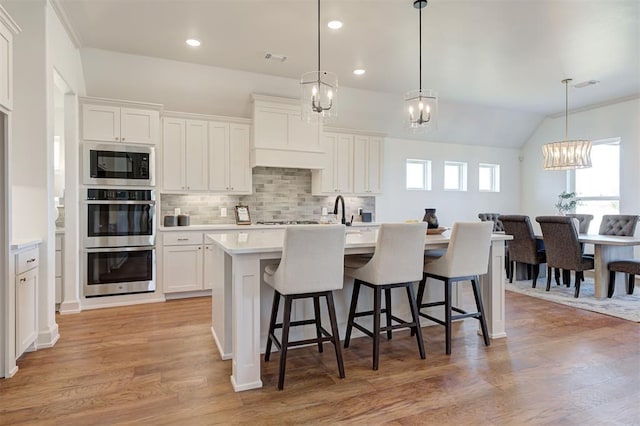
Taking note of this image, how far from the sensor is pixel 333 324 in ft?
8.02

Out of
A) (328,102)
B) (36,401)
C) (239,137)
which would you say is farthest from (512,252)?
(36,401)

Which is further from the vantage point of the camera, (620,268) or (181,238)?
(181,238)

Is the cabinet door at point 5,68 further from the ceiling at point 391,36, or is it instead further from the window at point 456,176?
the window at point 456,176

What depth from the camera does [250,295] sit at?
92.7 inches

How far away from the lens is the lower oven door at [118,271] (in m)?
4.20

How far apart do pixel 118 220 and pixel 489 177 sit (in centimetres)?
706

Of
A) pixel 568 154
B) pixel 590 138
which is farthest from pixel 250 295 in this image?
pixel 590 138

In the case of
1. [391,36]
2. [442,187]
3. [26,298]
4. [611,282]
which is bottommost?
[611,282]

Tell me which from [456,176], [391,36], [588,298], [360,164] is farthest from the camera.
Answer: [456,176]

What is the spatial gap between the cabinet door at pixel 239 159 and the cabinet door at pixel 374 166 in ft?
6.64

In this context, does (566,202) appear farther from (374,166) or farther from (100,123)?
(100,123)

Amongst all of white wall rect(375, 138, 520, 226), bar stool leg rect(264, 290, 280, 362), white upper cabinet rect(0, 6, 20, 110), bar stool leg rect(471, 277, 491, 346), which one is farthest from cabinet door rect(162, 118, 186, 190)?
bar stool leg rect(471, 277, 491, 346)

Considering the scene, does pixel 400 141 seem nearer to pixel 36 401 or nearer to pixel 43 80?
pixel 43 80

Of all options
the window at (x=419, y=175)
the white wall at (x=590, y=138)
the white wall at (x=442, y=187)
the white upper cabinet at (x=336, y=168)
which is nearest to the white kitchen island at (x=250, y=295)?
the white upper cabinet at (x=336, y=168)
